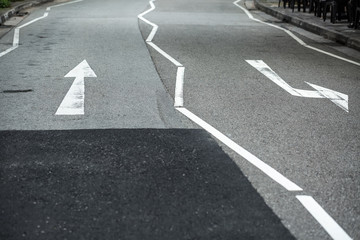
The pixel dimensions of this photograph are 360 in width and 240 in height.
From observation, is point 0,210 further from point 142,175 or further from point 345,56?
point 345,56

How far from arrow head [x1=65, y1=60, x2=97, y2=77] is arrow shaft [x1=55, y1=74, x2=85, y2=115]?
1.79 ft

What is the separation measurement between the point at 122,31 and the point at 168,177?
1130 cm

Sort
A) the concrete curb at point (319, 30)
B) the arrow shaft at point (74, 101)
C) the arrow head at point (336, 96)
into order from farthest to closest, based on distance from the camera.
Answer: the concrete curb at point (319, 30)
the arrow head at point (336, 96)
the arrow shaft at point (74, 101)

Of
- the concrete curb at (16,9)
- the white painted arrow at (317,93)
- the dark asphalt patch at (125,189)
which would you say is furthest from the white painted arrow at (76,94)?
the concrete curb at (16,9)

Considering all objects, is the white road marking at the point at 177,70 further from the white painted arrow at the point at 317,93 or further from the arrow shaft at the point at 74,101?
the white painted arrow at the point at 317,93

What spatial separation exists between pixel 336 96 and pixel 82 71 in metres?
4.33

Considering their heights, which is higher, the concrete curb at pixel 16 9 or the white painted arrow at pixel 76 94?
the white painted arrow at pixel 76 94

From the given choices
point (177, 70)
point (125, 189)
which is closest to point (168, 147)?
point (125, 189)

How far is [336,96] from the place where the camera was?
27.4 feet

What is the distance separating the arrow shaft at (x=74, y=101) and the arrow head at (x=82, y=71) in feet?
1.79

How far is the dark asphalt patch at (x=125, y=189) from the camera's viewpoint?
3.91m

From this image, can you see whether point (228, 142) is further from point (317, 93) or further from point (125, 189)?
point (317, 93)

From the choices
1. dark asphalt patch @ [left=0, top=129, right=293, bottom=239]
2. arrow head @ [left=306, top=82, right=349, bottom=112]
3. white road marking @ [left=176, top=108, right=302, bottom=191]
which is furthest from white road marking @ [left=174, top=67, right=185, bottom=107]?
arrow head @ [left=306, top=82, right=349, bottom=112]

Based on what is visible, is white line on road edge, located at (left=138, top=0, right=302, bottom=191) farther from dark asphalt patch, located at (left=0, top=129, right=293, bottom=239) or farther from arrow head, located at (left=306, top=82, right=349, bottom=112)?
arrow head, located at (left=306, top=82, right=349, bottom=112)
